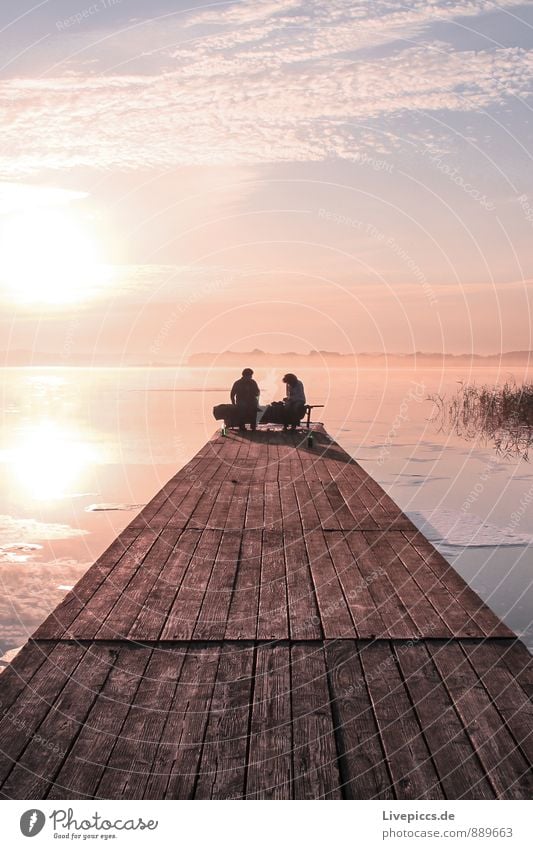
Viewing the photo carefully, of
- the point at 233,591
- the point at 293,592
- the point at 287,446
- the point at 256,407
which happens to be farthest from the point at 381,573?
the point at 256,407

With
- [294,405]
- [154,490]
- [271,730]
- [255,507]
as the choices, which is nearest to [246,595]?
[271,730]

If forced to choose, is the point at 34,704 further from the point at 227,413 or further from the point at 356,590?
the point at 227,413

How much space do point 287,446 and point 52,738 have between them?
Answer: 13.7 m

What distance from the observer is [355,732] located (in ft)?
13.3

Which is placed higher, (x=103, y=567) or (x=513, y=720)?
(x=513, y=720)

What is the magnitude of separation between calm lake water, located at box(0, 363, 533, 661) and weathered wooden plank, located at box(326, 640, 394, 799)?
274 cm

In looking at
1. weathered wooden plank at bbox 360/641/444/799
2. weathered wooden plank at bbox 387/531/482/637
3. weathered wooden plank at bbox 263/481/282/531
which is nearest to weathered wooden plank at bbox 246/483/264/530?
weathered wooden plank at bbox 263/481/282/531

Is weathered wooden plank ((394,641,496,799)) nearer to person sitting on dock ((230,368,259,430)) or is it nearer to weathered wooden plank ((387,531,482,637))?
weathered wooden plank ((387,531,482,637))

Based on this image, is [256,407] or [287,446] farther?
[256,407]

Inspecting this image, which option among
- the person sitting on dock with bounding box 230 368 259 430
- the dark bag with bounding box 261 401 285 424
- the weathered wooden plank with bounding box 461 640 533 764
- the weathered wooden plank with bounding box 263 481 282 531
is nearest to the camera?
the weathered wooden plank with bounding box 461 640 533 764

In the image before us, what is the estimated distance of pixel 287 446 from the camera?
17531mm

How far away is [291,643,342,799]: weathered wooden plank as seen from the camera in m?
3.58

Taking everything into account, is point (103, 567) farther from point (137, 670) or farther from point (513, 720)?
point (513, 720)

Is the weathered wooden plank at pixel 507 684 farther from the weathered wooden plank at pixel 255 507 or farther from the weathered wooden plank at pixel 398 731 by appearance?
the weathered wooden plank at pixel 255 507
